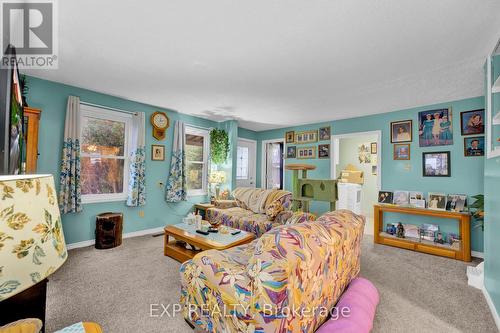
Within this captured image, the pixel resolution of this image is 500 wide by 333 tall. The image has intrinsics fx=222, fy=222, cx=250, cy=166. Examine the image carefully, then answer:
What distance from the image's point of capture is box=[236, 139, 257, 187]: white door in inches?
237

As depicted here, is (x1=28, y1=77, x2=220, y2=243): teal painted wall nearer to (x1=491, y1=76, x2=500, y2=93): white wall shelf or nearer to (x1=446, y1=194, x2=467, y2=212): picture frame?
(x1=491, y1=76, x2=500, y2=93): white wall shelf

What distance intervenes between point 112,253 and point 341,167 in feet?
19.1

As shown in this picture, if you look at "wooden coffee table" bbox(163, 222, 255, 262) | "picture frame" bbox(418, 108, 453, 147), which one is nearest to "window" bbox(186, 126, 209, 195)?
"wooden coffee table" bbox(163, 222, 255, 262)

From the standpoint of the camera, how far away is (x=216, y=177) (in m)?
4.88

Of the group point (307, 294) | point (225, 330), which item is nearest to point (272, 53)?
point (307, 294)

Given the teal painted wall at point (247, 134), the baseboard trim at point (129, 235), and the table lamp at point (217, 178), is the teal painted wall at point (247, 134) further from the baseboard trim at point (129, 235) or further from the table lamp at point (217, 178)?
the baseboard trim at point (129, 235)

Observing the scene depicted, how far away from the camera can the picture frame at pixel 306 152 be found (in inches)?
205

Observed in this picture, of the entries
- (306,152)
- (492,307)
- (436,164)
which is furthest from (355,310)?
(306,152)

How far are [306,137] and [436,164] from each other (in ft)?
8.17

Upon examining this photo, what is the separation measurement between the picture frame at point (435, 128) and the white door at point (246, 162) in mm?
3786

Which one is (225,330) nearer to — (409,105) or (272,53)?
(272,53)

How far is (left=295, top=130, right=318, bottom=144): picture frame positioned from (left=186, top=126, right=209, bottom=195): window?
7.24 ft

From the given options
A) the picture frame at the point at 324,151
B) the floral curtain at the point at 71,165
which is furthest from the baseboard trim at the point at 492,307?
the floral curtain at the point at 71,165

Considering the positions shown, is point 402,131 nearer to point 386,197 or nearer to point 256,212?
point 386,197
